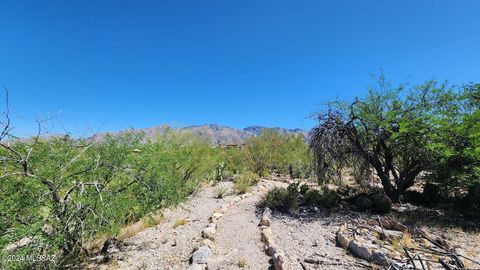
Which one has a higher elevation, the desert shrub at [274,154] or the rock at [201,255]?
the desert shrub at [274,154]

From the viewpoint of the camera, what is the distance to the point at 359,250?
574cm

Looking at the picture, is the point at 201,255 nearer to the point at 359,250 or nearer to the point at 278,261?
the point at 278,261

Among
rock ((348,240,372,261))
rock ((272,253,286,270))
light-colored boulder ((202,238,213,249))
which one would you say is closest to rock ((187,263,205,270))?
light-colored boulder ((202,238,213,249))

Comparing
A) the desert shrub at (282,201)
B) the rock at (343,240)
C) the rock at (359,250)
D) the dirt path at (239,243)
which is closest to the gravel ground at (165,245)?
the dirt path at (239,243)

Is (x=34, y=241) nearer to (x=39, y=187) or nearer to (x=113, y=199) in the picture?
(x=39, y=187)

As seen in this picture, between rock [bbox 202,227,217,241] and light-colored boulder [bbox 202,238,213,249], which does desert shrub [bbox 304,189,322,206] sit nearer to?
rock [bbox 202,227,217,241]

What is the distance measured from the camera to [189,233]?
787cm

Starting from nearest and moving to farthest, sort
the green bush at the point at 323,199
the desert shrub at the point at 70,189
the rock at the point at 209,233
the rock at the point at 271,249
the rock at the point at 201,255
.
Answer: the desert shrub at the point at 70,189 < the rock at the point at 201,255 < the rock at the point at 271,249 < the rock at the point at 209,233 < the green bush at the point at 323,199

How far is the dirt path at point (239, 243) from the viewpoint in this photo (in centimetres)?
575

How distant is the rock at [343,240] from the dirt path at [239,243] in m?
1.72

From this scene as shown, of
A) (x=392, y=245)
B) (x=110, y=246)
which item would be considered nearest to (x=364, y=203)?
(x=392, y=245)

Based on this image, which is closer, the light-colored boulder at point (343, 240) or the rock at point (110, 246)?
the light-colored boulder at point (343, 240)

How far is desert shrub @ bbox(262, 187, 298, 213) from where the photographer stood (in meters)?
10.1

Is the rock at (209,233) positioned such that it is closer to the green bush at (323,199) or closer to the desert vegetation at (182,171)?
the desert vegetation at (182,171)
